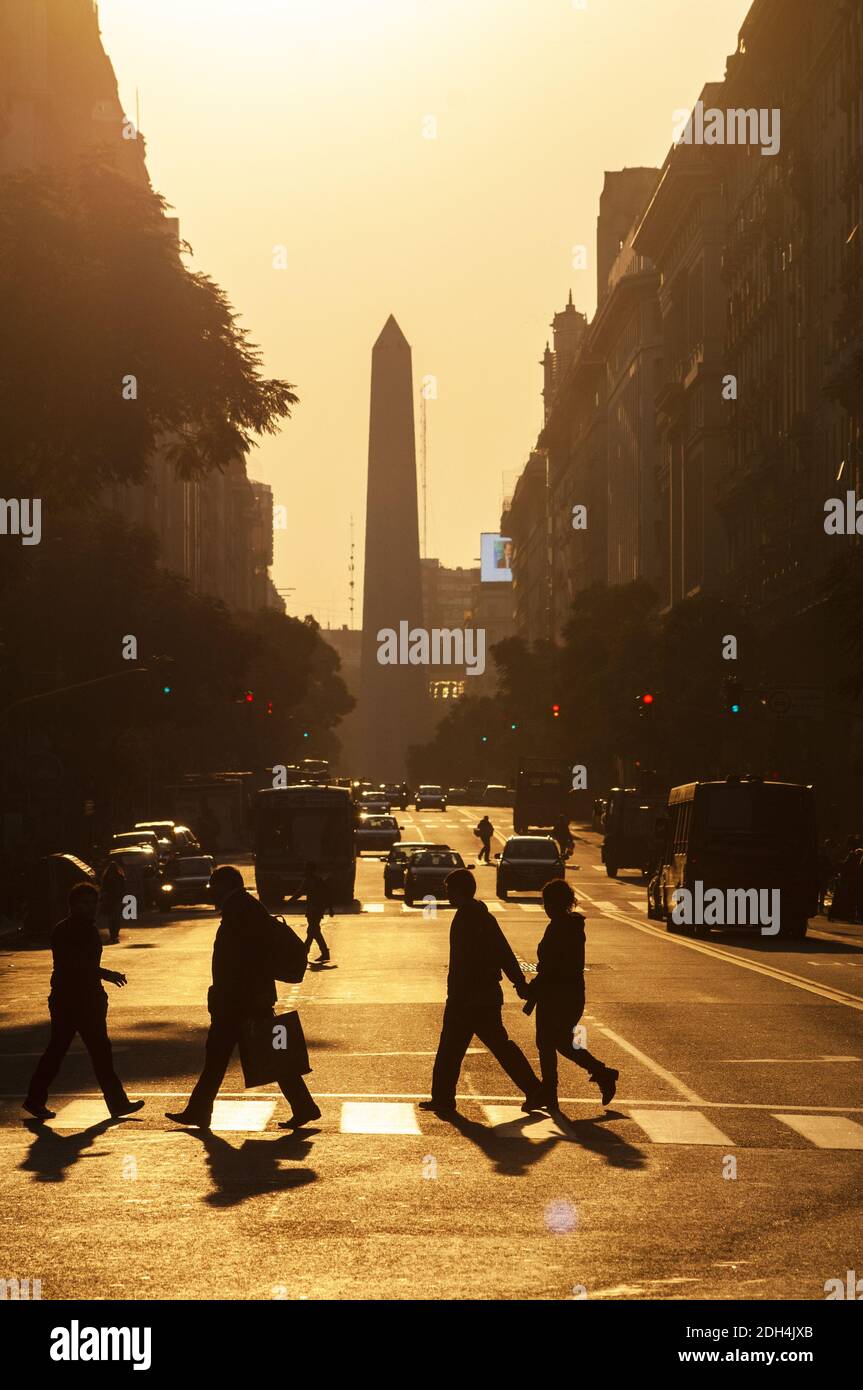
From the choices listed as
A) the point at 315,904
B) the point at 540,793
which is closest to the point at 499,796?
the point at 540,793

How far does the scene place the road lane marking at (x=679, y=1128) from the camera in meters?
15.5

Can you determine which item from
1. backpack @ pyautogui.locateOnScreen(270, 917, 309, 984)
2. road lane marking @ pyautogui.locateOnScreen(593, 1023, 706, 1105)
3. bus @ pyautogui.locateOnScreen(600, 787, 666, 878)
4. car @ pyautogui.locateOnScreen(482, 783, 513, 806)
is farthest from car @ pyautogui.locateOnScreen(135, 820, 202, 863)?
car @ pyautogui.locateOnScreen(482, 783, 513, 806)

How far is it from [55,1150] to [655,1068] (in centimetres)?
674

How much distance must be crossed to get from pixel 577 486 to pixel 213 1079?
166 meters

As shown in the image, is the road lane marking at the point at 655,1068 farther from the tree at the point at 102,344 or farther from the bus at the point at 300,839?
the bus at the point at 300,839

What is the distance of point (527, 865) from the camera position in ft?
200

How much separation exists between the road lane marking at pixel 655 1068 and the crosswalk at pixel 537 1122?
68 cm

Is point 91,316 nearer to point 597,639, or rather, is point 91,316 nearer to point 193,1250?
point 193,1250

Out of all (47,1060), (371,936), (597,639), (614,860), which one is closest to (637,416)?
(597,639)

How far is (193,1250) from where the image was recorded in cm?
1087

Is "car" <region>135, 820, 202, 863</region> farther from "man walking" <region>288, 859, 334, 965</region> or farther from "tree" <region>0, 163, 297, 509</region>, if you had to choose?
"tree" <region>0, 163, 297, 509</region>

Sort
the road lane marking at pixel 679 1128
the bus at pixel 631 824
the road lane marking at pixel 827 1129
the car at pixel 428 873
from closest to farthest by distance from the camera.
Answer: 1. the road lane marking at pixel 827 1129
2. the road lane marking at pixel 679 1128
3. the car at pixel 428 873
4. the bus at pixel 631 824

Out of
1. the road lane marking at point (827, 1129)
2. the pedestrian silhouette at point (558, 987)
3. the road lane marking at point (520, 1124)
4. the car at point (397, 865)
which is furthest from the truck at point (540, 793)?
the road lane marking at point (827, 1129)

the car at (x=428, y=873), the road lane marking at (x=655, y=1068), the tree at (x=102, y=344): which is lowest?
the road lane marking at (x=655, y=1068)
